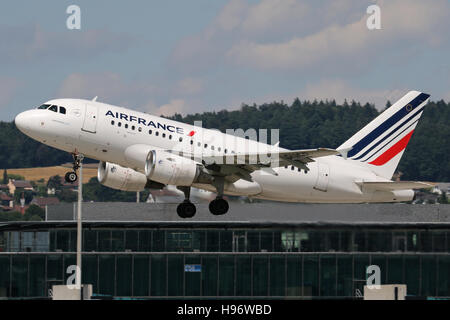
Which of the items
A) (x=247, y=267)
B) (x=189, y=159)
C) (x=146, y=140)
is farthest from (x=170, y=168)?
(x=247, y=267)

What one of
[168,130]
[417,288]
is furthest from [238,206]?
[168,130]

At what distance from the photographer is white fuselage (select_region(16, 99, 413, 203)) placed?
41.3 meters

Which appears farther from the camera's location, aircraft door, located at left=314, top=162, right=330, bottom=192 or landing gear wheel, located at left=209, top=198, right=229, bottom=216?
aircraft door, located at left=314, top=162, right=330, bottom=192

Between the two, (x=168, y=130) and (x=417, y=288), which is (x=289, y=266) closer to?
(x=417, y=288)

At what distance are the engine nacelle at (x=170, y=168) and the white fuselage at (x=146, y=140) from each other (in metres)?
0.82

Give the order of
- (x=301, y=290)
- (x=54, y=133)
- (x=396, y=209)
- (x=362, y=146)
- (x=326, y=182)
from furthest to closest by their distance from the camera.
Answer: (x=396, y=209) → (x=301, y=290) → (x=362, y=146) → (x=326, y=182) → (x=54, y=133)

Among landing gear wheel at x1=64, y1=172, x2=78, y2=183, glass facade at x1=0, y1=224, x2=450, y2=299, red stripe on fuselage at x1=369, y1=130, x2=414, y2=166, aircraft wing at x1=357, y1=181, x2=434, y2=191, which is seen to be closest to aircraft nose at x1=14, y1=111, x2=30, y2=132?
landing gear wheel at x1=64, y1=172, x2=78, y2=183

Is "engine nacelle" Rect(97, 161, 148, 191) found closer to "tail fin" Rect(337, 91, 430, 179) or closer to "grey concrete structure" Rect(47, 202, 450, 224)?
"grey concrete structure" Rect(47, 202, 450, 224)

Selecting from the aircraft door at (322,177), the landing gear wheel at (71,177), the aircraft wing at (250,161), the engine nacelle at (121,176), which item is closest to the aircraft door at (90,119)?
the landing gear wheel at (71,177)

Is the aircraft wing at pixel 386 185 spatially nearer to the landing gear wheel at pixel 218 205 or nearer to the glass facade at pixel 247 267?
the landing gear wheel at pixel 218 205

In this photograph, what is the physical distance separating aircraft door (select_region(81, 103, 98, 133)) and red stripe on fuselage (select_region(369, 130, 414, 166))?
17.0 meters
